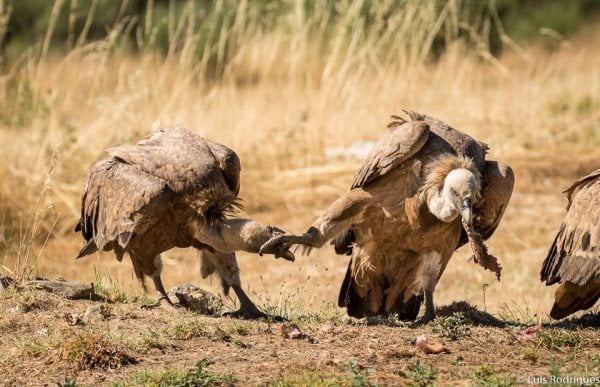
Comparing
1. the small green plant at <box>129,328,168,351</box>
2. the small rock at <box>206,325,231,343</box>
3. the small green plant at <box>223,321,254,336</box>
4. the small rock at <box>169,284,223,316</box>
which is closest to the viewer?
the small green plant at <box>129,328,168,351</box>

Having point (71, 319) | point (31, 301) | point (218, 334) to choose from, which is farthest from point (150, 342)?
point (31, 301)

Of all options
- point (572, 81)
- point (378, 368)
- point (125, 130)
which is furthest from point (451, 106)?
point (378, 368)

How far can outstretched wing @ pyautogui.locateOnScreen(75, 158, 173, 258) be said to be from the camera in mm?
6703

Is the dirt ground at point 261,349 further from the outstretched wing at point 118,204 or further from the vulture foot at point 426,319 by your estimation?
the outstretched wing at point 118,204

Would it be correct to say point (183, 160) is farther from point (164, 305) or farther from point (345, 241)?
point (345, 241)

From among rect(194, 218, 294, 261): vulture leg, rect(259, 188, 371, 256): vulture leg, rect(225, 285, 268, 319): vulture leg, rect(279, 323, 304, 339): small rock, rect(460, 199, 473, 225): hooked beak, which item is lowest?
rect(225, 285, 268, 319): vulture leg

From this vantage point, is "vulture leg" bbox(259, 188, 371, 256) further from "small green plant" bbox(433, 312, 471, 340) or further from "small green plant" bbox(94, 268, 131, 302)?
"small green plant" bbox(94, 268, 131, 302)

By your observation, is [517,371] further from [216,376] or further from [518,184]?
[518,184]

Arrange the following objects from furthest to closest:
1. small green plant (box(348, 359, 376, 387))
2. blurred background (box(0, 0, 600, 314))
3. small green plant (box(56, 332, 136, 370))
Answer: blurred background (box(0, 0, 600, 314))
small green plant (box(56, 332, 136, 370))
small green plant (box(348, 359, 376, 387))

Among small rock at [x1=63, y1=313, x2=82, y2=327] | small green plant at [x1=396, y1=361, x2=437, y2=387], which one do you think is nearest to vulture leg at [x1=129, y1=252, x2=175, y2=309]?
small rock at [x1=63, y1=313, x2=82, y2=327]

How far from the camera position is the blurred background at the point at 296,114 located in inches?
429

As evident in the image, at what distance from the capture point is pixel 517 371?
5363 millimetres

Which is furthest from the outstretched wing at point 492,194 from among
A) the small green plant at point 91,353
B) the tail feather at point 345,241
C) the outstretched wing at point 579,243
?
the small green plant at point 91,353

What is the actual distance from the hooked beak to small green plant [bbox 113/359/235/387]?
2127 mm
